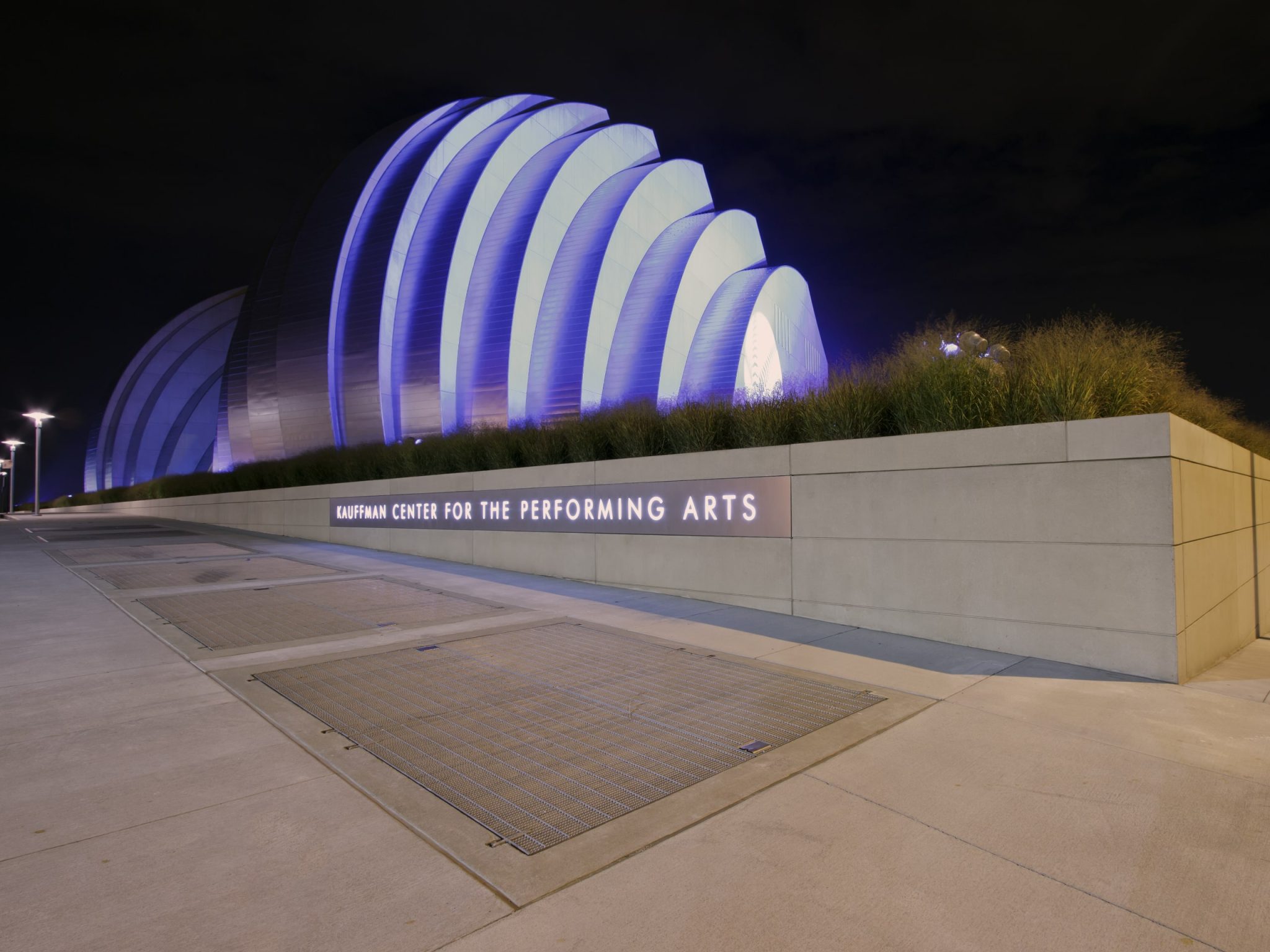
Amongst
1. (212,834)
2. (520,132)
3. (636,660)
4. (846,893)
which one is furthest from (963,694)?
(520,132)

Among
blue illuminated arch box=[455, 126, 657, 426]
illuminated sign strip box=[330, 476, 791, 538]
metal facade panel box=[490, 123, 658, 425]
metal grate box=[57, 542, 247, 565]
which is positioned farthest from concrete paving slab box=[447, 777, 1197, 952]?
blue illuminated arch box=[455, 126, 657, 426]

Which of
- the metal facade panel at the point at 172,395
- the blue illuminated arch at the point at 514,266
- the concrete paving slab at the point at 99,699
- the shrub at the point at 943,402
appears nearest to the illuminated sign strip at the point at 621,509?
the shrub at the point at 943,402

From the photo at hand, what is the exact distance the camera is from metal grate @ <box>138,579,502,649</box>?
21.5ft

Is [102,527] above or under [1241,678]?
above

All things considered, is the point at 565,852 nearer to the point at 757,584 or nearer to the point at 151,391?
the point at 757,584

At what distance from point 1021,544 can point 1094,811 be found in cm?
317

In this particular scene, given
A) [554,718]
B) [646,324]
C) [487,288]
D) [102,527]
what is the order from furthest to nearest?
[646,324] < [487,288] < [102,527] < [554,718]

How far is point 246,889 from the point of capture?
96.5 inches

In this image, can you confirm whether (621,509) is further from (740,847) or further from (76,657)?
(740,847)

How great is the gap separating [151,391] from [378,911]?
54.5m

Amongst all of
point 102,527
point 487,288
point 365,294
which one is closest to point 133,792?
point 487,288

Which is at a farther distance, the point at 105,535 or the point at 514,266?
the point at 514,266

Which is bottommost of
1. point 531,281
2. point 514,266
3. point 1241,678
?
point 1241,678

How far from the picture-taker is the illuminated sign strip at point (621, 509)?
7754mm
